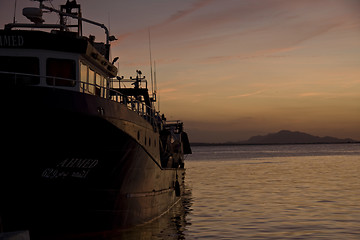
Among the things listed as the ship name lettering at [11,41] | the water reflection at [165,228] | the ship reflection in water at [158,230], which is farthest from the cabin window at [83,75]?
the water reflection at [165,228]

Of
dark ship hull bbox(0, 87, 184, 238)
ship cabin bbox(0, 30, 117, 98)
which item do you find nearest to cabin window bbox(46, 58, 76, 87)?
ship cabin bbox(0, 30, 117, 98)

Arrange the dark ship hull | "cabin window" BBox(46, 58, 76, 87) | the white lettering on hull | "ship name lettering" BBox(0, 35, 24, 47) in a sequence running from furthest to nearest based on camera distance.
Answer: "cabin window" BBox(46, 58, 76, 87)
"ship name lettering" BBox(0, 35, 24, 47)
the white lettering on hull
the dark ship hull

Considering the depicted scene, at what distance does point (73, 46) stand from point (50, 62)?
96 cm

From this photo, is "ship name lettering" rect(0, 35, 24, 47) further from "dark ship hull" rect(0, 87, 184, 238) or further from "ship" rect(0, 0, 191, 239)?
"dark ship hull" rect(0, 87, 184, 238)

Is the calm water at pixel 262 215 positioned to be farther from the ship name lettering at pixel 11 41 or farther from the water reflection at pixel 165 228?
the ship name lettering at pixel 11 41

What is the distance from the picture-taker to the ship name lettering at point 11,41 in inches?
637

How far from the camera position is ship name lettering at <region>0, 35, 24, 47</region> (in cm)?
1619

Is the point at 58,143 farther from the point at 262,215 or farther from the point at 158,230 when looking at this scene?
the point at 262,215

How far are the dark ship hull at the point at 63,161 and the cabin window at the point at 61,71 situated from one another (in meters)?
1.48

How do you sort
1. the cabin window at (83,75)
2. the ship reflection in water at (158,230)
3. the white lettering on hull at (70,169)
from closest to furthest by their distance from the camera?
the white lettering on hull at (70,169) < the ship reflection in water at (158,230) < the cabin window at (83,75)

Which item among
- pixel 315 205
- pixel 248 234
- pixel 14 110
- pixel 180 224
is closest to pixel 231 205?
pixel 315 205

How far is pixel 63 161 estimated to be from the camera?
16.0m

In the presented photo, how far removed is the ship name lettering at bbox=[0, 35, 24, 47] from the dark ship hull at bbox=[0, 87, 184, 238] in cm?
216

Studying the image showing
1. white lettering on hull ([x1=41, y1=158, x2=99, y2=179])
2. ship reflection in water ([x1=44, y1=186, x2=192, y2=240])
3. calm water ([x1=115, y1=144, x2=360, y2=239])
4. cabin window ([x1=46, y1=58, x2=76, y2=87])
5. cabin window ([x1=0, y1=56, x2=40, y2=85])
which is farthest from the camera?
calm water ([x1=115, y1=144, x2=360, y2=239])
